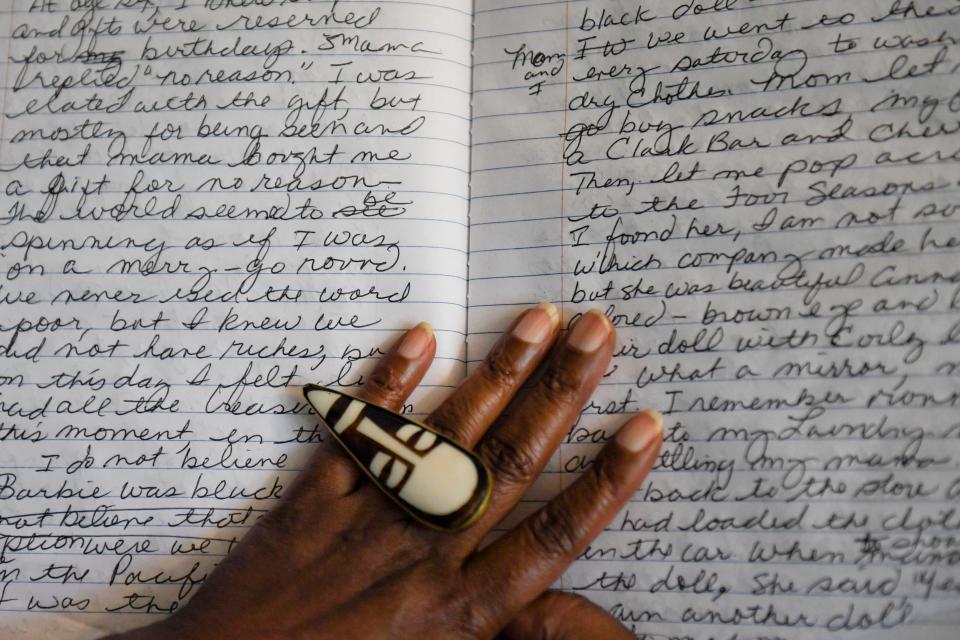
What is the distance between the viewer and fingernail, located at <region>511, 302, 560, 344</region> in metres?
0.58

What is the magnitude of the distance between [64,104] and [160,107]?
0.10m

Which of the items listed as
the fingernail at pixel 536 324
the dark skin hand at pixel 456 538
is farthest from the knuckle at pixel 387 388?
the fingernail at pixel 536 324

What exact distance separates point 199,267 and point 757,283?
0.50m

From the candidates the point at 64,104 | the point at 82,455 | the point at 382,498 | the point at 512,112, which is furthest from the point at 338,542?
the point at 64,104

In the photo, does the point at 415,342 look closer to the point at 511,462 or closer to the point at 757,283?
the point at 511,462

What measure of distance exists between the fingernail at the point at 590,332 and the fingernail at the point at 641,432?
7cm

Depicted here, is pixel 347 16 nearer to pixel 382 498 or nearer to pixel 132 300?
pixel 132 300

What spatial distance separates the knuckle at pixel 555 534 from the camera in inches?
21.2

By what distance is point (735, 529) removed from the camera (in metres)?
0.56

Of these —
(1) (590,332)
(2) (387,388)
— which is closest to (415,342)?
(2) (387,388)

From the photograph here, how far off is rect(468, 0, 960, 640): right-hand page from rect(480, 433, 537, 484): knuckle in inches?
1.7

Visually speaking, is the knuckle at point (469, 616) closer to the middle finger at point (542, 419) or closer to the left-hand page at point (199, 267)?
the middle finger at point (542, 419)

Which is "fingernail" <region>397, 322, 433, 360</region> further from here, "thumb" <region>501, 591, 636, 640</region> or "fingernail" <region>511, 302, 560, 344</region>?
"thumb" <region>501, 591, 636, 640</region>

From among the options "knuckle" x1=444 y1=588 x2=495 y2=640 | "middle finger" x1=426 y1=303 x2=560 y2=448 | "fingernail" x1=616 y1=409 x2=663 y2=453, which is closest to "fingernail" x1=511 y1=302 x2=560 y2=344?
"middle finger" x1=426 y1=303 x2=560 y2=448
